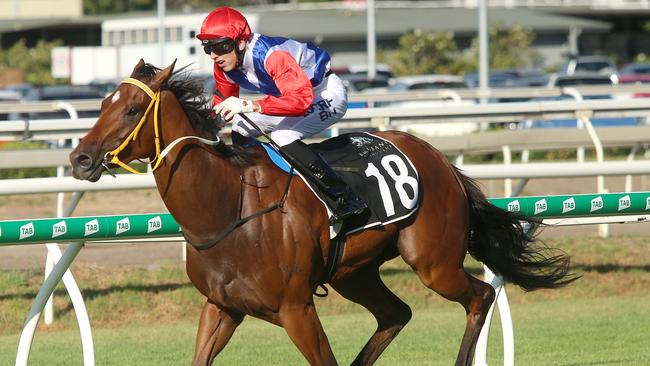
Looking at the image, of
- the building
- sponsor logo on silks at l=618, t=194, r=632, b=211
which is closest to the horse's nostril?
sponsor logo on silks at l=618, t=194, r=632, b=211

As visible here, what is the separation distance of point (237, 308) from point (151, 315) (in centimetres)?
309

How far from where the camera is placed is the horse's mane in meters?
4.92

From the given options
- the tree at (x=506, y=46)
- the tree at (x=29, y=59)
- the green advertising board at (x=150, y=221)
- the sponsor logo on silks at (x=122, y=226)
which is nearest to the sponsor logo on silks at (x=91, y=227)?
the green advertising board at (x=150, y=221)

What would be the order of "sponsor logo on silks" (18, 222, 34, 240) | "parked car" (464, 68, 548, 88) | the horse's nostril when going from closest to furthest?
the horse's nostril
"sponsor logo on silks" (18, 222, 34, 240)
"parked car" (464, 68, 548, 88)

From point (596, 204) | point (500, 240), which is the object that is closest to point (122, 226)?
point (500, 240)

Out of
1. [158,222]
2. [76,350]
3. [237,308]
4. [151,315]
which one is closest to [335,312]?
[151,315]

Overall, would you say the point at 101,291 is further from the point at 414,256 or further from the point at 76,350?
the point at 414,256

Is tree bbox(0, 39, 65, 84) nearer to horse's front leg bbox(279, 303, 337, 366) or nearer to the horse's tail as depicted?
the horse's tail

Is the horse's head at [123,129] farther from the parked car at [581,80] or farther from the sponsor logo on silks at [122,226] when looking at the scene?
the parked car at [581,80]

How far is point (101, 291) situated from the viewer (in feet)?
25.9

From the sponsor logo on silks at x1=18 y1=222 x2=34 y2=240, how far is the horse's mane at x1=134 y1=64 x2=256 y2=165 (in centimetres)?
92

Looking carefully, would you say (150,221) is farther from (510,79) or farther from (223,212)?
(510,79)

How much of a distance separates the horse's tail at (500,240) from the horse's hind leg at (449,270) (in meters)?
0.20

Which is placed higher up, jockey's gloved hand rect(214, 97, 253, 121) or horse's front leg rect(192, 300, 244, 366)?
jockey's gloved hand rect(214, 97, 253, 121)
